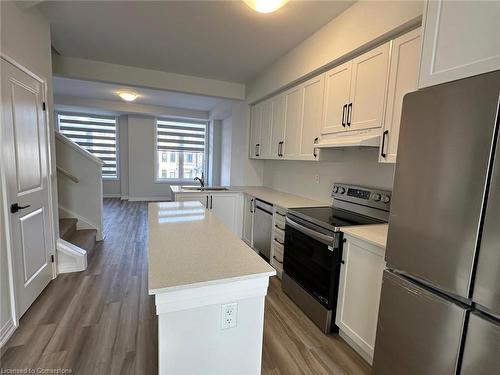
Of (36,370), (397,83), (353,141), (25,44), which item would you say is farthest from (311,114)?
(36,370)

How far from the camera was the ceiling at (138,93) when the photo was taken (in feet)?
16.9

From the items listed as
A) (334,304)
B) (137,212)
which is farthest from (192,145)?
(334,304)

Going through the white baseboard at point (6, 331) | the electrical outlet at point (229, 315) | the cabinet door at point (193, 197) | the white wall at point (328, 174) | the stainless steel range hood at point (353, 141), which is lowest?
the white baseboard at point (6, 331)

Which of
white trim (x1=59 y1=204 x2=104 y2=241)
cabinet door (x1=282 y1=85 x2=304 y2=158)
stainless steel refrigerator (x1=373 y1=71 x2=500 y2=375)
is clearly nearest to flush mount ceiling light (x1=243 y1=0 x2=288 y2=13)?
stainless steel refrigerator (x1=373 y1=71 x2=500 y2=375)

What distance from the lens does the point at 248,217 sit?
3912 mm

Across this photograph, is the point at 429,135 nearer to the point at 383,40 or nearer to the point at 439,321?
the point at 439,321

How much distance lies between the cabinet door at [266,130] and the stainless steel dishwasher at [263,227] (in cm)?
87

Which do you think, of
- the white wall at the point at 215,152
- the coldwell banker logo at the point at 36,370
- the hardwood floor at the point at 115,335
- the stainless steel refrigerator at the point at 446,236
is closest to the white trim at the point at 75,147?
the hardwood floor at the point at 115,335

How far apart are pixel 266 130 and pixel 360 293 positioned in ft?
9.03

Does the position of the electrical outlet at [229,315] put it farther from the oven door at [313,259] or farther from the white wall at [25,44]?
the white wall at [25,44]

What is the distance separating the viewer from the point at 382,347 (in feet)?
4.69

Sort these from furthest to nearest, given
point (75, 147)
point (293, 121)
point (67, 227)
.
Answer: point (75, 147), point (67, 227), point (293, 121)

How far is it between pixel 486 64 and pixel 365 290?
142cm

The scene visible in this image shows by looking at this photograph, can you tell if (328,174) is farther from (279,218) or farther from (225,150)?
(225,150)
